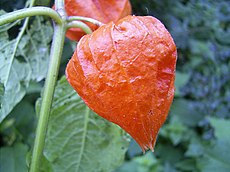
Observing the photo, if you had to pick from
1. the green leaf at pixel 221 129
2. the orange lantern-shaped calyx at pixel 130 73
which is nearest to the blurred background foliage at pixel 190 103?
Answer: the green leaf at pixel 221 129

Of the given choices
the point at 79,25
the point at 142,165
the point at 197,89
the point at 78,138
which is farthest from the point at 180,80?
the point at 79,25

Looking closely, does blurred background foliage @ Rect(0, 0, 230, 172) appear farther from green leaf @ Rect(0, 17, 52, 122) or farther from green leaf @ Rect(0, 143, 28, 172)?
green leaf @ Rect(0, 17, 52, 122)

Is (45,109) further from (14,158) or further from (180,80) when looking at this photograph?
(180,80)

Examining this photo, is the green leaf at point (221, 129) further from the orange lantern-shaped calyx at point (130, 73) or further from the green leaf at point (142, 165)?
the orange lantern-shaped calyx at point (130, 73)

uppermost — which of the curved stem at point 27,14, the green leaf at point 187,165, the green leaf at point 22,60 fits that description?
the curved stem at point 27,14

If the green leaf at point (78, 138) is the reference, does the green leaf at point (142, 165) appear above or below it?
below

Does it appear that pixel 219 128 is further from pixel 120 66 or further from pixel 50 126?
pixel 120 66

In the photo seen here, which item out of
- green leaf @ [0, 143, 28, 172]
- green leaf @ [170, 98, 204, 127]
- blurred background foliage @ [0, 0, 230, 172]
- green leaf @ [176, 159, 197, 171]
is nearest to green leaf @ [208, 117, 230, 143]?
blurred background foliage @ [0, 0, 230, 172]
